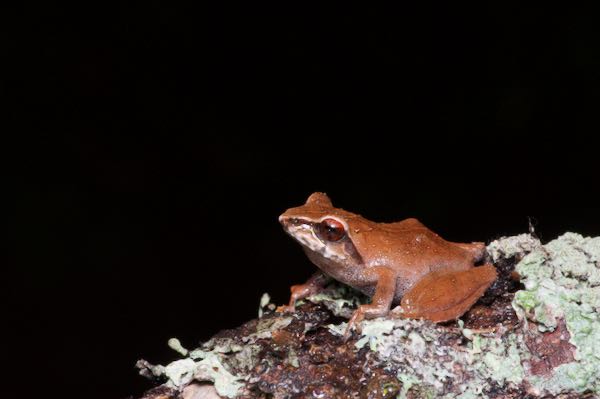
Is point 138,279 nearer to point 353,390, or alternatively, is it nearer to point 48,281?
point 48,281

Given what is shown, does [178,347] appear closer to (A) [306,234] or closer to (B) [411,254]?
(A) [306,234]

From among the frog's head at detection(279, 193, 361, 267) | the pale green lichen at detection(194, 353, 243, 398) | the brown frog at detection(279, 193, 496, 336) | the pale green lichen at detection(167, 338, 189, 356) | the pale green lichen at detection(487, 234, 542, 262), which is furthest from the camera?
the frog's head at detection(279, 193, 361, 267)

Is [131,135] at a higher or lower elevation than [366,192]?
higher

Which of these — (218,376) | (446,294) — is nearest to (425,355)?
(446,294)

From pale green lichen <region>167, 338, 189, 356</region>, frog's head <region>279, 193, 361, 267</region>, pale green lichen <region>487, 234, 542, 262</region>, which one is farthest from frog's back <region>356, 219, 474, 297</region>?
pale green lichen <region>167, 338, 189, 356</region>

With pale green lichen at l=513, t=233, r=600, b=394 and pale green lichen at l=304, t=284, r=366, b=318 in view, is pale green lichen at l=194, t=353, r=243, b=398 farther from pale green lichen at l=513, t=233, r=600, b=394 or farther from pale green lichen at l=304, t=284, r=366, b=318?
pale green lichen at l=513, t=233, r=600, b=394

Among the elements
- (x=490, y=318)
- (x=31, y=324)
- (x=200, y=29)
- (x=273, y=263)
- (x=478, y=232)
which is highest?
(x=200, y=29)

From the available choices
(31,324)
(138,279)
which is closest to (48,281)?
(31,324)
